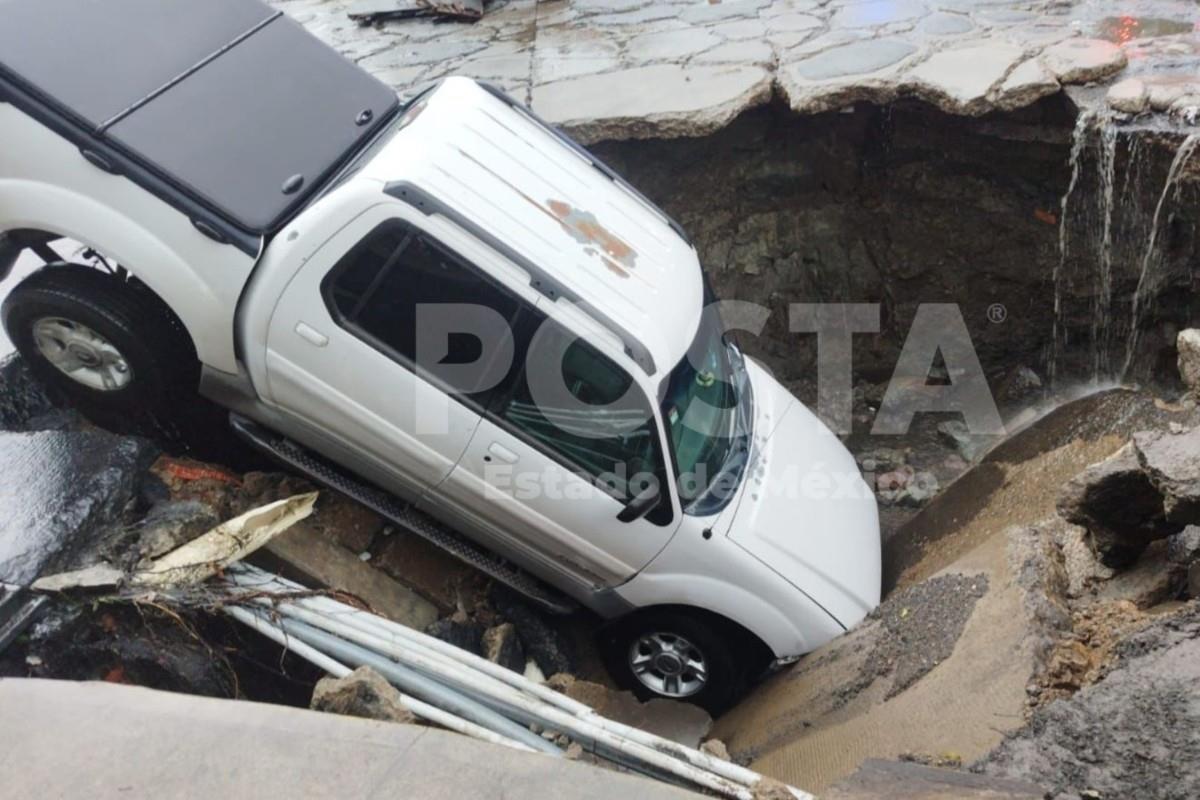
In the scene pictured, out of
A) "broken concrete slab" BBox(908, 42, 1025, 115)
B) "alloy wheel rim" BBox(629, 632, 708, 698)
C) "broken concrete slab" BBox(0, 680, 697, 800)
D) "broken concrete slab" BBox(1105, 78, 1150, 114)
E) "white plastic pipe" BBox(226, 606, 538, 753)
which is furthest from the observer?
"broken concrete slab" BBox(908, 42, 1025, 115)

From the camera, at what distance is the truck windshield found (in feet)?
14.4

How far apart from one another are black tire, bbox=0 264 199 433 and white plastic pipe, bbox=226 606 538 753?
1.34 metres

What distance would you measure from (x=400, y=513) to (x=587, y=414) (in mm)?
1139

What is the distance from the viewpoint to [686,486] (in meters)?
Result: 4.43

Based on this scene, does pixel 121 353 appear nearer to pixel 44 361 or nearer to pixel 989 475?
pixel 44 361

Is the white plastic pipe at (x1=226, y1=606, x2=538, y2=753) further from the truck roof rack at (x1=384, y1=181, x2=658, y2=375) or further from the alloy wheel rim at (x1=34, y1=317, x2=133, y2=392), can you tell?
the truck roof rack at (x1=384, y1=181, x2=658, y2=375)

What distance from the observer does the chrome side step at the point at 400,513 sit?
456 centimetres

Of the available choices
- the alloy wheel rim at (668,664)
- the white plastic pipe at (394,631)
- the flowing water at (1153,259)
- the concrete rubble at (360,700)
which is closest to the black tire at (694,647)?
the alloy wheel rim at (668,664)

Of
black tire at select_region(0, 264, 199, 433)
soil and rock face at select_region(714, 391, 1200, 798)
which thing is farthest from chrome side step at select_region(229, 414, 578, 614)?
soil and rock face at select_region(714, 391, 1200, 798)

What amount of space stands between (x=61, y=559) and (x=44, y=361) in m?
1.20

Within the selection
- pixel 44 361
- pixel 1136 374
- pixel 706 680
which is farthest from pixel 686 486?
pixel 1136 374

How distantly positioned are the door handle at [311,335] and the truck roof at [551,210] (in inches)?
27.0

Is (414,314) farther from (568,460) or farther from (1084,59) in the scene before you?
(1084,59)

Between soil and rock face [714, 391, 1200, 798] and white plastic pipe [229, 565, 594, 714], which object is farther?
white plastic pipe [229, 565, 594, 714]
